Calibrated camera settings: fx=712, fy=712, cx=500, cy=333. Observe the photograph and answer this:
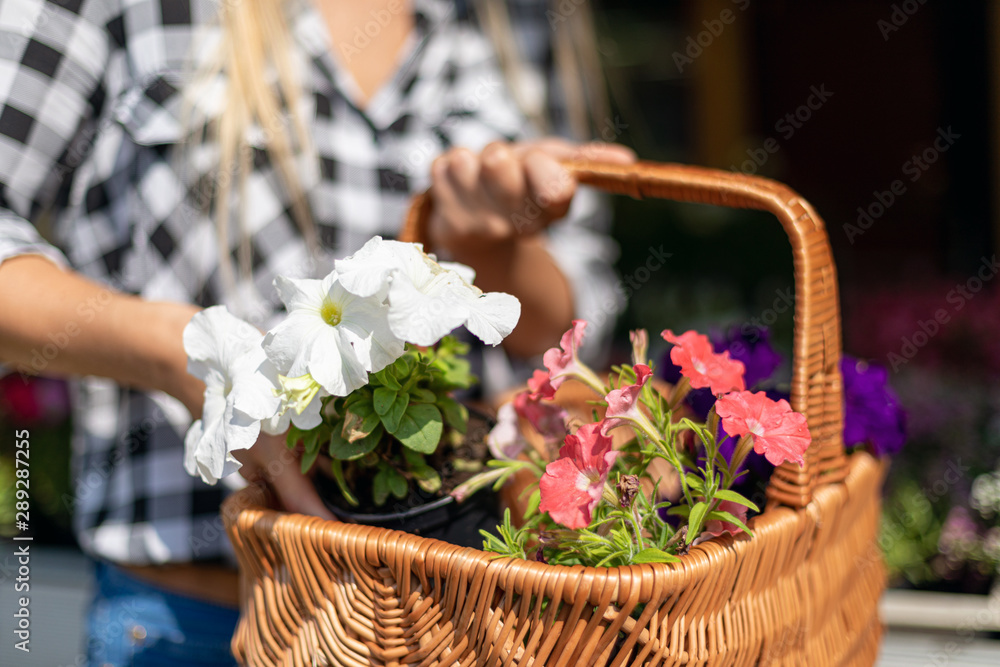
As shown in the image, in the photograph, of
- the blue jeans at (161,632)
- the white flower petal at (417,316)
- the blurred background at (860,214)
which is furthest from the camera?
the blurred background at (860,214)

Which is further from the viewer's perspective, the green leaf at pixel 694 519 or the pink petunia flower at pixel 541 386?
the pink petunia flower at pixel 541 386

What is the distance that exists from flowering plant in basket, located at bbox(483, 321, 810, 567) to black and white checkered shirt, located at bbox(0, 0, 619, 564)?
0.51 meters

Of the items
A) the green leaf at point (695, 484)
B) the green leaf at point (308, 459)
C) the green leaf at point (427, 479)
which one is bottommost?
the green leaf at point (427, 479)

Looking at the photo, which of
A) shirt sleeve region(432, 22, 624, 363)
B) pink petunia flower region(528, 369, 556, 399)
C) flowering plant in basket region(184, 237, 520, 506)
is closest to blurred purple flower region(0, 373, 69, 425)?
shirt sleeve region(432, 22, 624, 363)

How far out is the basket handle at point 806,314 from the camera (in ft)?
2.15

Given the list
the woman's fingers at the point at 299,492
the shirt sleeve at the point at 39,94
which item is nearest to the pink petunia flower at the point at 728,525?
the woman's fingers at the point at 299,492

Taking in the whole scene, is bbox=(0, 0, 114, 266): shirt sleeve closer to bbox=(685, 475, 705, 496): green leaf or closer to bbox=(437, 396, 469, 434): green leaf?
bbox=(437, 396, 469, 434): green leaf

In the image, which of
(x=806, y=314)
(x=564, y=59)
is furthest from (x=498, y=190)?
(x=564, y=59)

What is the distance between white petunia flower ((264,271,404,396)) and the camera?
548 millimetres

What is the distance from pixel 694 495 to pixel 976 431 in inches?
63.8

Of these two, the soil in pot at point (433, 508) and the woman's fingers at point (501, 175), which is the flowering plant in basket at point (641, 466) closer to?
the soil in pot at point (433, 508)

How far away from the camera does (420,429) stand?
62cm

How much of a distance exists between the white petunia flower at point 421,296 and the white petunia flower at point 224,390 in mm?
113

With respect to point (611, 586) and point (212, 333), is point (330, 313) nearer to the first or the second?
point (212, 333)
